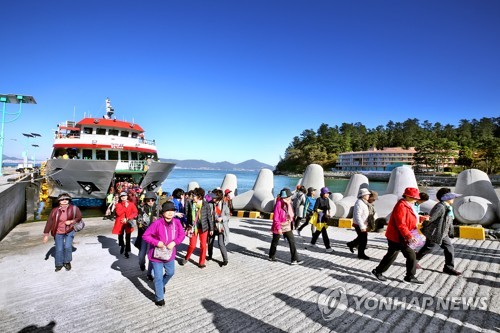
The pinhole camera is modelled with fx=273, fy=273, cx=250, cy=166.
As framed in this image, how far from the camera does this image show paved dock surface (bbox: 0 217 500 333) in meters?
3.38

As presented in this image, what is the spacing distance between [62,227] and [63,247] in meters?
0.48

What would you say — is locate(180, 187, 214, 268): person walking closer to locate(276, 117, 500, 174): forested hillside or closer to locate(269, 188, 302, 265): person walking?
locate(269, 188, 302, 265): person walking

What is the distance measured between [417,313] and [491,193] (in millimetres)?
8896

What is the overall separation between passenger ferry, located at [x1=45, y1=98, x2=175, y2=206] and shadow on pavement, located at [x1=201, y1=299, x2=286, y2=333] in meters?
16.6

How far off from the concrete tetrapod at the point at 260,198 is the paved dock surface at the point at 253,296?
5618mm

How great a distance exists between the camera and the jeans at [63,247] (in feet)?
17.0

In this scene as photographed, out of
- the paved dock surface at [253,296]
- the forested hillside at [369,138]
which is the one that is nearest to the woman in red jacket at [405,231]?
the paved dock surface at [253,296]

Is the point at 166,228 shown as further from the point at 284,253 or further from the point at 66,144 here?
the point at 66,144

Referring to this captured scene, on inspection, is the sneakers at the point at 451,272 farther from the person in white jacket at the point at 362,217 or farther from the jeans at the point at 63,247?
the jeans at the point at 63,247

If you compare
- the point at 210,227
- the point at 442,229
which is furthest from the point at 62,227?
the point at 442,229

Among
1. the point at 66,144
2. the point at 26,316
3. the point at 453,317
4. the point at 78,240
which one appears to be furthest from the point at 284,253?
the point at 66,144

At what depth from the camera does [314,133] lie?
422ft

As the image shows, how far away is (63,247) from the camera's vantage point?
5258mm

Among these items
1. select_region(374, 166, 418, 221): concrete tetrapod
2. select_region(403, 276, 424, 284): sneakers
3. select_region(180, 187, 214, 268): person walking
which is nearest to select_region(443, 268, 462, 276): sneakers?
select_region(403, 276, 424, 284): sneakers
